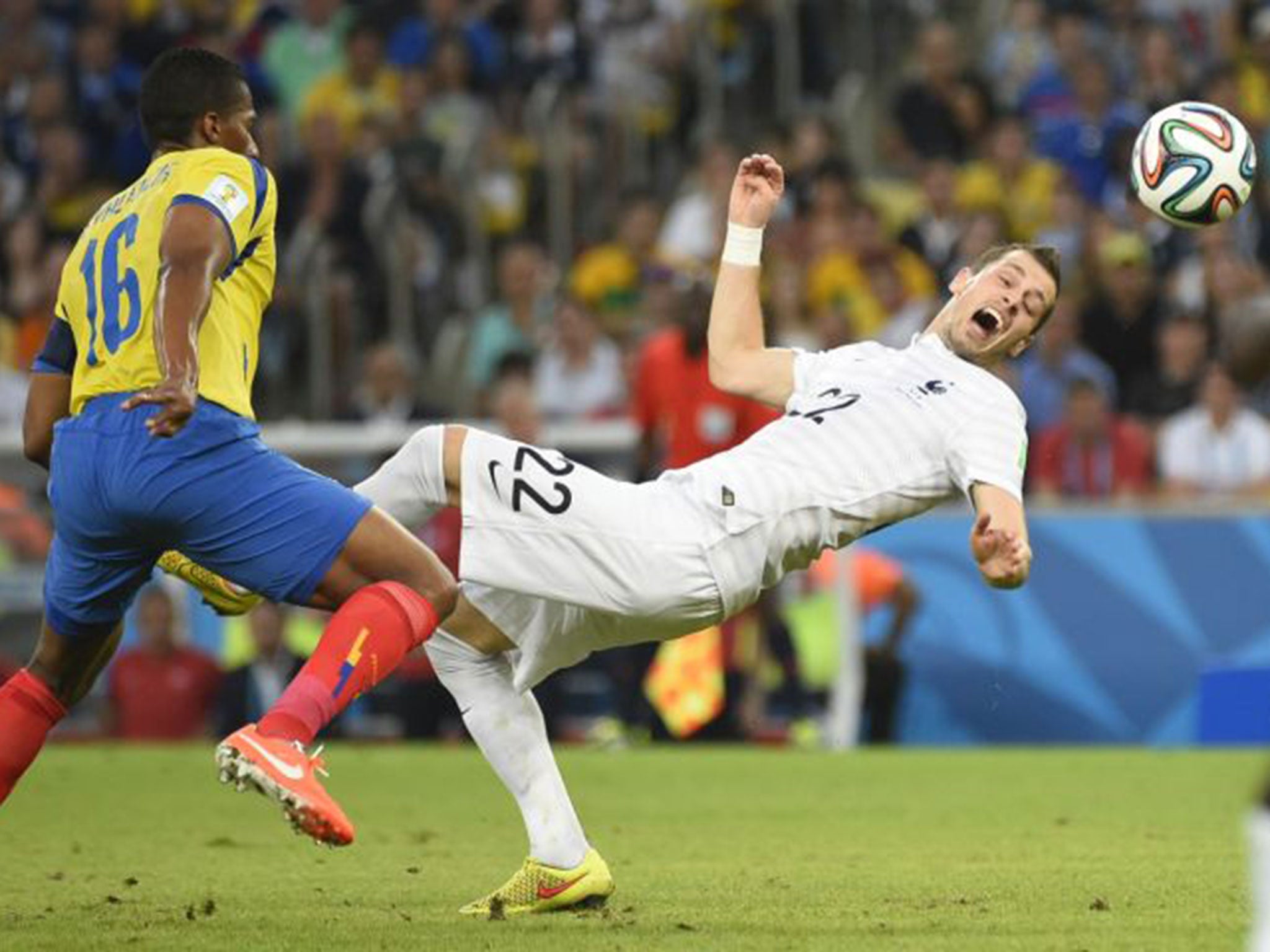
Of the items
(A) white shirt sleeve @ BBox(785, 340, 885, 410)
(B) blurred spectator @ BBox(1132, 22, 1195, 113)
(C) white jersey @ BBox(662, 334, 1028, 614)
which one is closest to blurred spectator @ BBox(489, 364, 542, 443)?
(B) blurred spectator @ BBox(1132, 22, 1195, 113)

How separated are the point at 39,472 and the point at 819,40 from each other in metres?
7.60

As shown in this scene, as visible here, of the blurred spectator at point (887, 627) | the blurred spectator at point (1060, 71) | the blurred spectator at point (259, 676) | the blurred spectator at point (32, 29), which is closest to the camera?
the blurred spectator at point (887, 627)

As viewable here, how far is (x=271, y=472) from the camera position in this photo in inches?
272

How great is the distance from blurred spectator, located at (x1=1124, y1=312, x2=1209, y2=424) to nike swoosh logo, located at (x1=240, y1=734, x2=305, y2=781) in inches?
423

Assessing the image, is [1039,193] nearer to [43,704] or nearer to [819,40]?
[819,40]

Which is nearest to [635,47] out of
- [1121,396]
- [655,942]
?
[1121,396]

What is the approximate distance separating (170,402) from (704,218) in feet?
40.1

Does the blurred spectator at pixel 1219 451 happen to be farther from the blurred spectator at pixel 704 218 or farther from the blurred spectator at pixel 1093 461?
the blurred spectator at pixel 704 218

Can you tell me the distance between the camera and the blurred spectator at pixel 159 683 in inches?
608

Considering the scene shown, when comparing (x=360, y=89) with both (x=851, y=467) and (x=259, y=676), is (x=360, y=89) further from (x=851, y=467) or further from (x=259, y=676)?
(x=851, y=467)

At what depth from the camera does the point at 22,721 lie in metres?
7.43

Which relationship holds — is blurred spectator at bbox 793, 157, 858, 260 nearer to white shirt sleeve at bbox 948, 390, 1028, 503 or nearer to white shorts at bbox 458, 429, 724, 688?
white shirt sleeve at bbox 948, 390, 1028, 503

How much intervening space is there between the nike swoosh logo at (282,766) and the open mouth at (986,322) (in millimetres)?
2450

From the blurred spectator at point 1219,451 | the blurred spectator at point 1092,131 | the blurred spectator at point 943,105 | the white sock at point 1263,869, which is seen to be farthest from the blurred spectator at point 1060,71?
the white sock at point 1263,869
